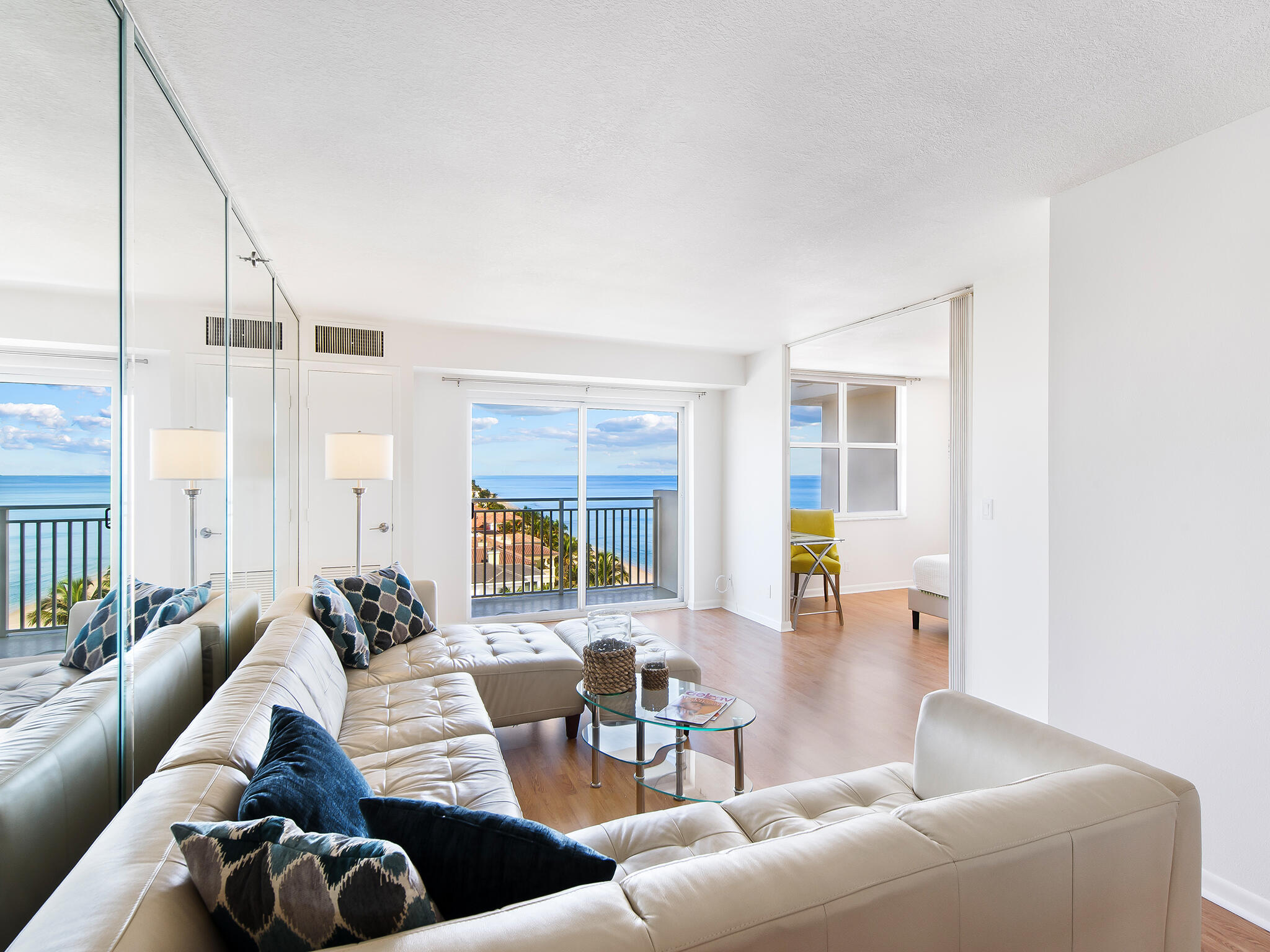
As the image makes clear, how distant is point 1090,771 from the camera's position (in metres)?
1.27

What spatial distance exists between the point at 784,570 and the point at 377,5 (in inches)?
188

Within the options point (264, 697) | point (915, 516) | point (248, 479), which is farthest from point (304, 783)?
point (915, 516)

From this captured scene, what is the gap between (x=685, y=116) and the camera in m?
1.96

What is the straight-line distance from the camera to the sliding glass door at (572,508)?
5.68 metres

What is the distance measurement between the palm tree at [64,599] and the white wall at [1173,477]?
3.04 metres

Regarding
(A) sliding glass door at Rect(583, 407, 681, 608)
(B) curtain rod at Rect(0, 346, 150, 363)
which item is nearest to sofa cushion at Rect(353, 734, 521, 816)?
(B) curtain rod at Rect(0, 346, 150, 363)

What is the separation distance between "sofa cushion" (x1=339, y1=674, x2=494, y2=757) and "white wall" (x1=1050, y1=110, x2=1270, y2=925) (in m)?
2.33

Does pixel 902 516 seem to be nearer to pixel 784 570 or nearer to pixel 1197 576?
pixel 784 570

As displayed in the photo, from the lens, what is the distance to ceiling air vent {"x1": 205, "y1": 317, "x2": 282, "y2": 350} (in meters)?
2.26

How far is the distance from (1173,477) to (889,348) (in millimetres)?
3620

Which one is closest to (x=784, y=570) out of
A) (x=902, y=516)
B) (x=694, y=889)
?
(x=902, y=516)

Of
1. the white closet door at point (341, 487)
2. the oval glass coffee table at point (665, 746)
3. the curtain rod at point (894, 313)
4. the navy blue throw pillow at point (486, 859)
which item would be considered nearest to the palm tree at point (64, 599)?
the navy blue throw pillow at point (486, 859)

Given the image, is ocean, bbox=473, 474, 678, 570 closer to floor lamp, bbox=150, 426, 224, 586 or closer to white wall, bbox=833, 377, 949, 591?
white wall, bbox=833, 377, 949, 591

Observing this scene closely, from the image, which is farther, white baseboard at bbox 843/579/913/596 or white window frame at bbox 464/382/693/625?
white baseboard at bbox 843/579/913/596
